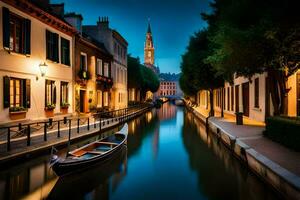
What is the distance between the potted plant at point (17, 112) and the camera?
13.6 metres

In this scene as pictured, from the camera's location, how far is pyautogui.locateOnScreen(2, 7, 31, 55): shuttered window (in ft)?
42.9

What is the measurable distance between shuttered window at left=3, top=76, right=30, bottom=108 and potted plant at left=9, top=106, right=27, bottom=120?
28 cm

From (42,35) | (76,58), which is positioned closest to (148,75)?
(76,58)

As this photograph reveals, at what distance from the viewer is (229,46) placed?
1105 centimetres

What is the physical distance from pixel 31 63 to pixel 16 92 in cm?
206

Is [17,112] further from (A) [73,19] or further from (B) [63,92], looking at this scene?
(A) [73,19]

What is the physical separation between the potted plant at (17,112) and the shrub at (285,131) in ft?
42.2

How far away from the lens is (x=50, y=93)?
17594 mm

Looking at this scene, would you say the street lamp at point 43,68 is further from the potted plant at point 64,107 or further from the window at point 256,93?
the window at point 256,93

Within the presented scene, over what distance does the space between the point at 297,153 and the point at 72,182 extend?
25.6 feet

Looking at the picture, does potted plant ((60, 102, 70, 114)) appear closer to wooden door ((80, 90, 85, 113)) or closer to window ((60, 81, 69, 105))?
window ((60, 81, 69, 105))

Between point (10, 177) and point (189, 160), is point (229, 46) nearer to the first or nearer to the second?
point (189, 160)

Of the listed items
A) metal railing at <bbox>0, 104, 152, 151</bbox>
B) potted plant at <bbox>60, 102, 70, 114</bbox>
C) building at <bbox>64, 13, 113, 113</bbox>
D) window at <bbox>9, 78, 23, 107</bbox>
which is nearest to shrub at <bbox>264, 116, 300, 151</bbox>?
metal railing at <bbox>0, 104, 152, 151</bbox>

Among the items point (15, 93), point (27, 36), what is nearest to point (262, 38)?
point (27, 36)
